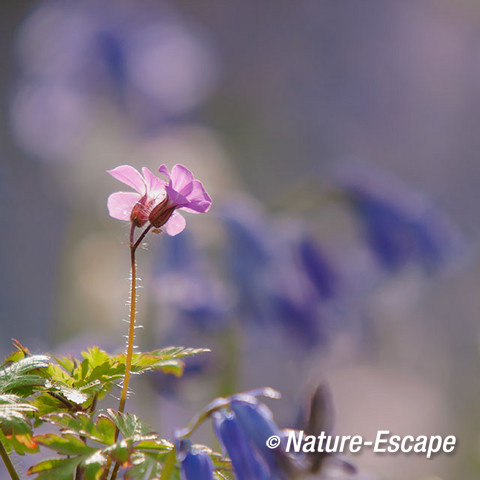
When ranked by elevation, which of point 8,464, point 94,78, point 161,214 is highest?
point 94,78

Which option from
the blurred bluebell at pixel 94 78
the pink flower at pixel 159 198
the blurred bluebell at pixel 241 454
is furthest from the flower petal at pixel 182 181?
the blurred bluebell at pixel 94 78

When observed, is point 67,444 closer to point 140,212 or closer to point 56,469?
point 56,469

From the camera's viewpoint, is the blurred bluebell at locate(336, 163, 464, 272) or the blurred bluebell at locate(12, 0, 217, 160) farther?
the blurred bluebell at locate(12, 0, 217, 160)

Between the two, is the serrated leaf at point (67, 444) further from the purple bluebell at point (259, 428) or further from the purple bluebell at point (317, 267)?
the purple bluebell at point (317, 267)

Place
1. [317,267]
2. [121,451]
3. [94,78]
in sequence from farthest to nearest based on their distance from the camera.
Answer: [94,78]
[317,267]
[121,451]

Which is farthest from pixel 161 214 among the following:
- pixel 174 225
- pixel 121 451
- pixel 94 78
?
pixel 94 78

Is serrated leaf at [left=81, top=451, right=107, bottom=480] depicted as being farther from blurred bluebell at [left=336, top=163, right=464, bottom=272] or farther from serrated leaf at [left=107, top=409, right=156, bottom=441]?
blurred bluebell at [left=336, top=163, right=464, bottom=272]

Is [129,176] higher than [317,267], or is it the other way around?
[317,267]

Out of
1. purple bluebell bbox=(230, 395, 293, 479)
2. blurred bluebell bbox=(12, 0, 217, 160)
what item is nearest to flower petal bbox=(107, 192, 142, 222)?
purple bluebell bbox=(230, 395, 293, 479)
